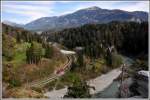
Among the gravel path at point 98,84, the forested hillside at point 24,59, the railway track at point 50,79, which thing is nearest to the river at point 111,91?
the gravel path at point 98,84

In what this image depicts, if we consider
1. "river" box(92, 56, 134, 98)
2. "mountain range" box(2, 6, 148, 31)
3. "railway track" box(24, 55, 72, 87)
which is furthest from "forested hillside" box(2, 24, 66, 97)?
"river" box(92, 56, 134, 98)

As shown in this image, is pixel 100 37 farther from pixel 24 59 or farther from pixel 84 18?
pixel 24 59

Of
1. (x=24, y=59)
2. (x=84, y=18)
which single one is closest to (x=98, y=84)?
(x=84, y=18)

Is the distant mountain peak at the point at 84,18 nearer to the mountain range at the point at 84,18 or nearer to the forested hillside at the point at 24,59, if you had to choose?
the mountain range at the point at 84,18

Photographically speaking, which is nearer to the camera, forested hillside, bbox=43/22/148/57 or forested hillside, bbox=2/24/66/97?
forested hillside, bbox=2/24/66/97

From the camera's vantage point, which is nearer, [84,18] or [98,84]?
[98,84]

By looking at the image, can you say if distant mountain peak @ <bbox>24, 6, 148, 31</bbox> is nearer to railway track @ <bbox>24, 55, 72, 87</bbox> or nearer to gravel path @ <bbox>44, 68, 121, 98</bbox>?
railway track @ <bbox>24, 55, 72, 87</bbox>

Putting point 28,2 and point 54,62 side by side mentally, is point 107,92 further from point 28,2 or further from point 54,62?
point 28,2

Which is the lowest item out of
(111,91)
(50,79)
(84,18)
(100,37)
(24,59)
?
(111,91)

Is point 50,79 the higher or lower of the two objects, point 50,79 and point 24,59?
the lower
